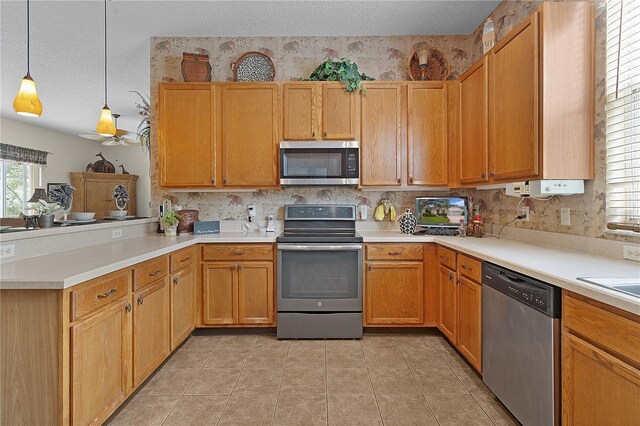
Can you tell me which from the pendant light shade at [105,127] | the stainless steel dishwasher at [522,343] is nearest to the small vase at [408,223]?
the stainless steel dishwasher at [522,343]

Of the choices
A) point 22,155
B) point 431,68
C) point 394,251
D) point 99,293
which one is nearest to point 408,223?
point 394,251

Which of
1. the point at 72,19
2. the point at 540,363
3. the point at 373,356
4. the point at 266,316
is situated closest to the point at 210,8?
the point at 72,19

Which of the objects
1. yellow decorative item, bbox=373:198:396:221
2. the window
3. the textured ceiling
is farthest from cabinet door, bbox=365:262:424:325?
the window

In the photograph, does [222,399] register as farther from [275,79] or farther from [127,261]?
[275,79]

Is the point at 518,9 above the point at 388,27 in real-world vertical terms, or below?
below

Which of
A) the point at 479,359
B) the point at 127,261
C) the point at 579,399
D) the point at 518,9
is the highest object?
the point at 518,9

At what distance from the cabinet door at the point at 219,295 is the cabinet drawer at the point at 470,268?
1892mm

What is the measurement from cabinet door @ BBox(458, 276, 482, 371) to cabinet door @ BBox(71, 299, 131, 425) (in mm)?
2169

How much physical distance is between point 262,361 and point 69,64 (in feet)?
13.3

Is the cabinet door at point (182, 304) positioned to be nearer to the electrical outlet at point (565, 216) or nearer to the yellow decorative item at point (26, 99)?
the yellow decorative item at point (26, 99)

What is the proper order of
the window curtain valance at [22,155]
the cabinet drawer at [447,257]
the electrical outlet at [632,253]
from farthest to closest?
the window curtain valance at [22,155], the cabinet drawer at [447,257], the electrical outlet at [632,253]

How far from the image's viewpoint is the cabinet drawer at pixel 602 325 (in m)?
1.06

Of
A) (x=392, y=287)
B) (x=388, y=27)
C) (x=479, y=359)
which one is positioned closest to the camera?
(x=479, y=359)

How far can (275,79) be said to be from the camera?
3.43 meters
